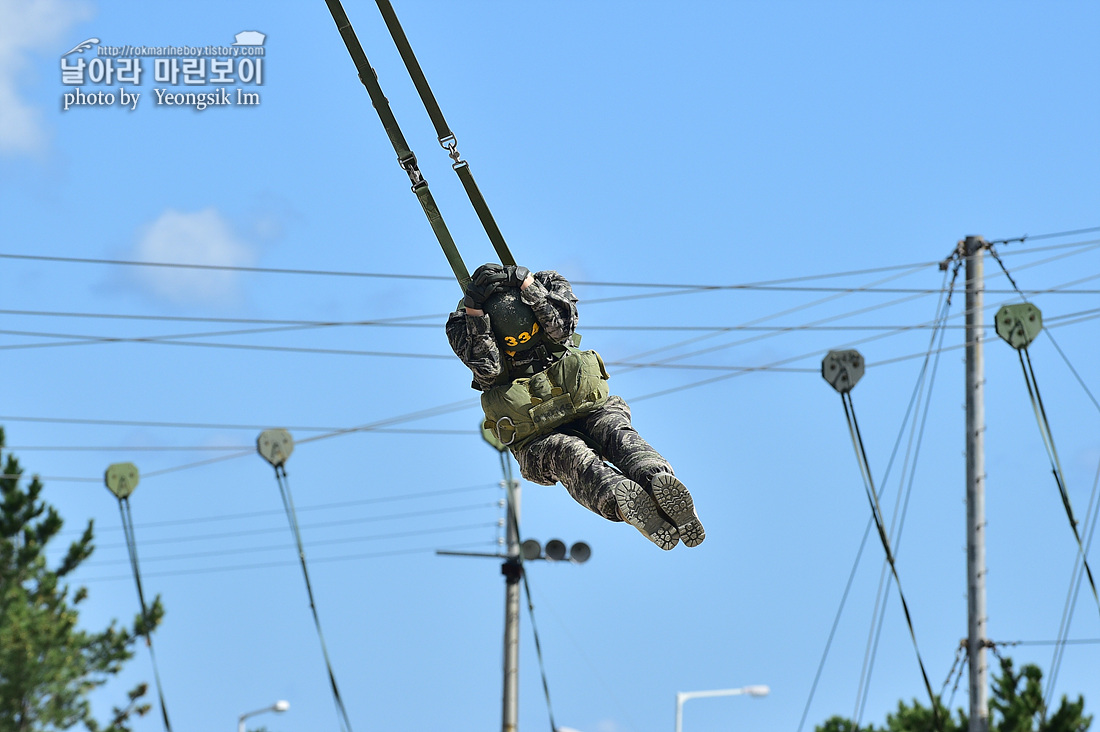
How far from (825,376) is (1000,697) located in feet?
37.2

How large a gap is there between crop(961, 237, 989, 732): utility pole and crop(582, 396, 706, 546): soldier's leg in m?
9.76

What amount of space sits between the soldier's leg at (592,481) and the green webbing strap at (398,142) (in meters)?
1.25

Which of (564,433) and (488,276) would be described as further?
(564,433)

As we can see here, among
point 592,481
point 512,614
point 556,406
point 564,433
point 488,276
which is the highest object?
point 512,614

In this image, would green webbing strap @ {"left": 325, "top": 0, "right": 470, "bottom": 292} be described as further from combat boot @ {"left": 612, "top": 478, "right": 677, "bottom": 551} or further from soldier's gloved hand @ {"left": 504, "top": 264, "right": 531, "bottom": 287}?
combat boot @ {"left": 612, "top": 478, "right": 677, "bottom": 551}

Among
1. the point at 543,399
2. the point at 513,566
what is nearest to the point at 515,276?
the point at 543,399

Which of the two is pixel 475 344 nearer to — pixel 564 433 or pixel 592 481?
pixel 564 433

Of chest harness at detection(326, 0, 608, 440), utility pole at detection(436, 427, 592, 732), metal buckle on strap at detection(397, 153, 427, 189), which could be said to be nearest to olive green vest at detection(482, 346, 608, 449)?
chest harness at detection(326, 0, 608, 440)

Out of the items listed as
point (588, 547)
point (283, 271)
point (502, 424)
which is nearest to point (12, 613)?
point (588, 547)

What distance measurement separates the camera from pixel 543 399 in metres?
11.5

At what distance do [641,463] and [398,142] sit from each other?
2.58 meters

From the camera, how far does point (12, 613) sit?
37406mm

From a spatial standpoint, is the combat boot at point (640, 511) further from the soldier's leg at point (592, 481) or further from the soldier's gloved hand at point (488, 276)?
the soldier's gloved hand at point (488, 276)

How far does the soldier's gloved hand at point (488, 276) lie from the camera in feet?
36.8
